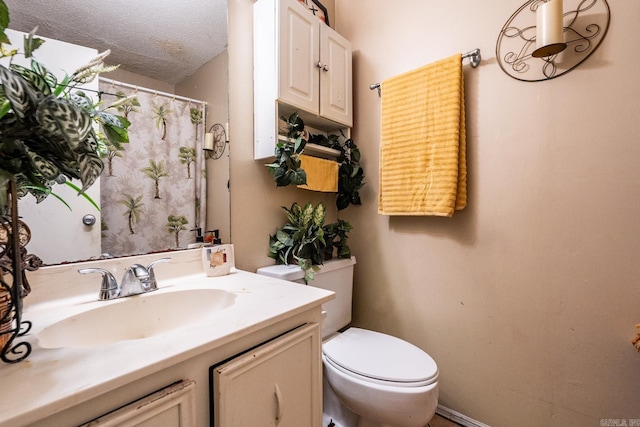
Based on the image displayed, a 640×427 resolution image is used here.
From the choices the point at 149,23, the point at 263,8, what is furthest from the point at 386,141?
the point at 149,23

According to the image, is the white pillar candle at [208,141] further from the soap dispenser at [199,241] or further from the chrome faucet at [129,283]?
the chrome faucet at [129,283]

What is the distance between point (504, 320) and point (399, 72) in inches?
51.0

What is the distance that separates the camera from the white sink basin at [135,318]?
665mm

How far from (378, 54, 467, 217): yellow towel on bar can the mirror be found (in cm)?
78

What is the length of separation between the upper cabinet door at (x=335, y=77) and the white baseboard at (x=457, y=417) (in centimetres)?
154

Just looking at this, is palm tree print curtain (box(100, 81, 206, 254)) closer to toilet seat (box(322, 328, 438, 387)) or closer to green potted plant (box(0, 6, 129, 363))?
green potted plant (box(0, 6, 129, 363))

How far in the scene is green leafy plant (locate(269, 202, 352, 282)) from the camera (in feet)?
4.16

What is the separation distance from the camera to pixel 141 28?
98 centimetres

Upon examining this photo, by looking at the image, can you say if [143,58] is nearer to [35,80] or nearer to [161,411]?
[35,80]

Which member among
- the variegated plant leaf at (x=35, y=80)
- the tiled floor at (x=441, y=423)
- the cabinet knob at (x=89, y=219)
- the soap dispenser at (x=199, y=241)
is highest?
the variegated plant leaf at (x=35, y=80)

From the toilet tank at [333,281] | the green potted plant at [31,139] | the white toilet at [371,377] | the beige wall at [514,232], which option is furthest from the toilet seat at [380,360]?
the green potted plant at [31,139]

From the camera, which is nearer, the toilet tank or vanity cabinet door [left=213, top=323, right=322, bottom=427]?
vanity cabinet door [left=213, top=323, right=322, bottom=427]

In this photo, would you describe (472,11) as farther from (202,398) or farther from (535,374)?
(202,398)

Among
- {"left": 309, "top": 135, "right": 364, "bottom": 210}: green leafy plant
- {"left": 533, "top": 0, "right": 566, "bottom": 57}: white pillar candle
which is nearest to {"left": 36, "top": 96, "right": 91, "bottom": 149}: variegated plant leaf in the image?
{"left": 309, "top": 135, "right": 364, "bottom": 210}: green leafy plant
